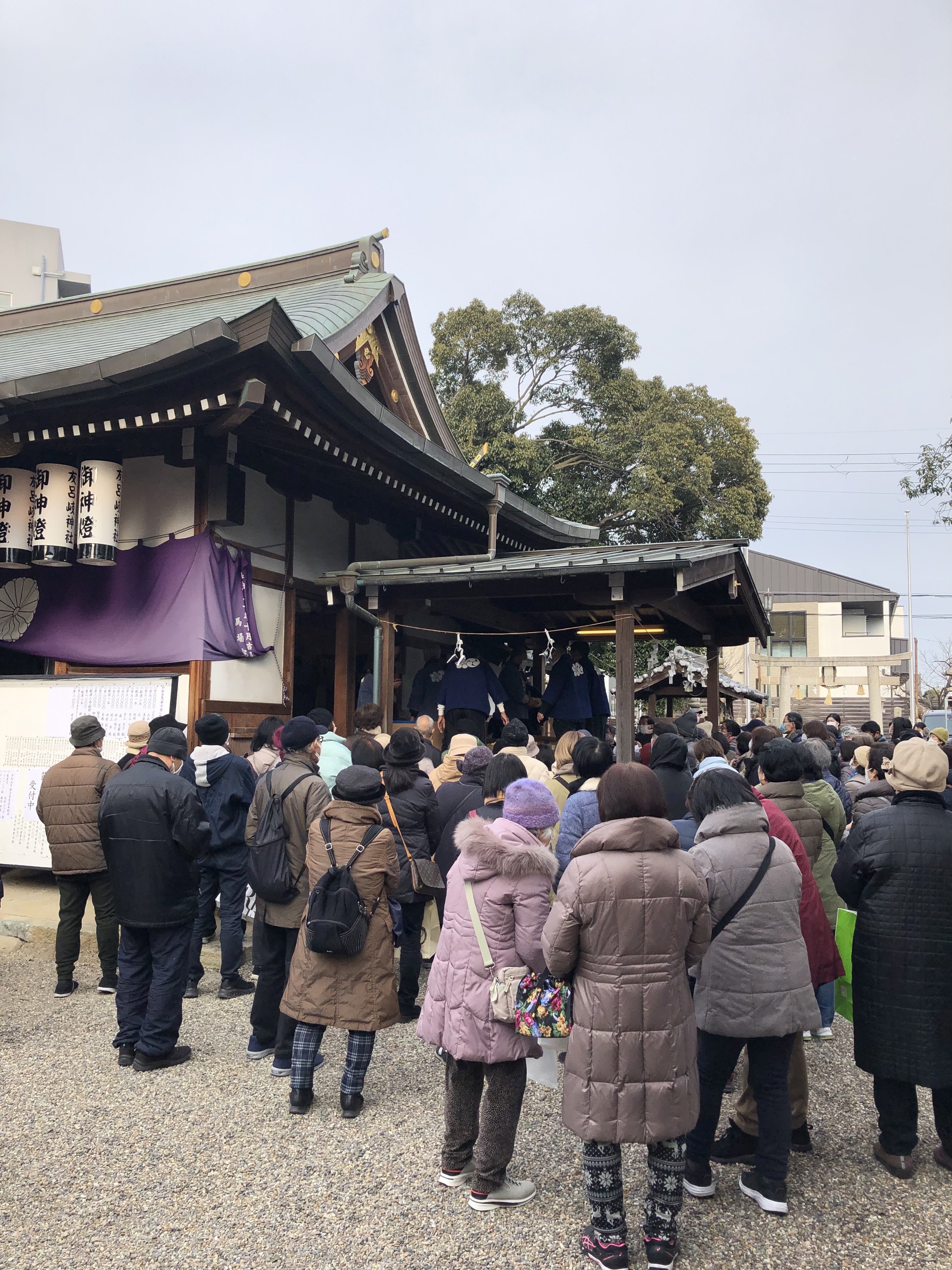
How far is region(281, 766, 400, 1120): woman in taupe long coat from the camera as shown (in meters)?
3.76

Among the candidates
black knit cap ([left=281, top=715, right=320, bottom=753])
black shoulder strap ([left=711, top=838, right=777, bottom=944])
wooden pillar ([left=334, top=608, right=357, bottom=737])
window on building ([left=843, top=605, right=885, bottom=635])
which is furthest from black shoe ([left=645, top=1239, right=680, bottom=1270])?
window on building ([left=843, top=605, right=885, bottom=635])

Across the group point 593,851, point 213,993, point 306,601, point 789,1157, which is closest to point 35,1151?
point 213,993

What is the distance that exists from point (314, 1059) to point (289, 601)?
5.42 metres

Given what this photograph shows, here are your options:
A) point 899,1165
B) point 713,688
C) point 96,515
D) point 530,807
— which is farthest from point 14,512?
point 713,688

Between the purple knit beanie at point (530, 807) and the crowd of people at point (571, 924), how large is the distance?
0.04 ft

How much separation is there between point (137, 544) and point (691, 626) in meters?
6.08

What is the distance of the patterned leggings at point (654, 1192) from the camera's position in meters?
2.74

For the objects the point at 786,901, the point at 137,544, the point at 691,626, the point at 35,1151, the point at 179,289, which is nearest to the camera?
the point at 786,901

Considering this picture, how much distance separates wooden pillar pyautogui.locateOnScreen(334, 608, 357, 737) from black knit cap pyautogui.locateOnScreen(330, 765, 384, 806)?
5.33 m

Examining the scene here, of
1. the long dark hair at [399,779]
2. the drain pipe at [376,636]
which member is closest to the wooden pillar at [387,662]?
the drain pipe at [376,636]

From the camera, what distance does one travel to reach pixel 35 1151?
3553 millimetres

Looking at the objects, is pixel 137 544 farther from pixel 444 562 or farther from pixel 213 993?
pixel 213 993

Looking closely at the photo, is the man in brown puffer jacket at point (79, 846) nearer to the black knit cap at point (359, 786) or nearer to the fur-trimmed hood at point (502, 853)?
the black knit cap at point (359, 786)

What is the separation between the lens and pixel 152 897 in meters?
4.39
